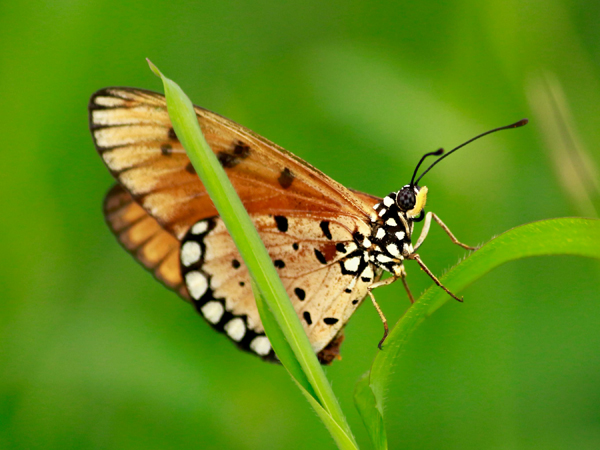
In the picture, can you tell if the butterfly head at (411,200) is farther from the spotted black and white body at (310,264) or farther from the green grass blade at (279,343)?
the green grass blade at (279,343)

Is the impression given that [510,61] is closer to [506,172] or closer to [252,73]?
[506,172]

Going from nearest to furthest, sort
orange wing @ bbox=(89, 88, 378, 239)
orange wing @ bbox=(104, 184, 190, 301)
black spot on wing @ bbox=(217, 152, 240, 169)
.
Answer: orange wing @ bbox=(89, 88, 378, 239) → black spot on wing @ bbox=(217, 152, 240, 169) → orange wing @ bbox=(104, 184, 190, 301)

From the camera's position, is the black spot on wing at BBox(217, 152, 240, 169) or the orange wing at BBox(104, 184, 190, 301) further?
the orange wing at BBox(104, 184, 190, 301)

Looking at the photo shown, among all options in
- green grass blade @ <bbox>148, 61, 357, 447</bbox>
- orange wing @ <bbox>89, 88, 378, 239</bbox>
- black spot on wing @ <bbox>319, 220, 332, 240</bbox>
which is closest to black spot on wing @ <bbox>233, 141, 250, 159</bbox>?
orange wing @ <bbox>89, 88, 378, 239</bbox>

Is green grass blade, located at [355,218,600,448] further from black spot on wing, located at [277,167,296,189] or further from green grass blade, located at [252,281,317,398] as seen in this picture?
black spot on wing, located at [277,167,296,189]

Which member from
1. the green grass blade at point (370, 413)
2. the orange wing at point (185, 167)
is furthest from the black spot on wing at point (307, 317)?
the green grass blade at point (370, 413)
